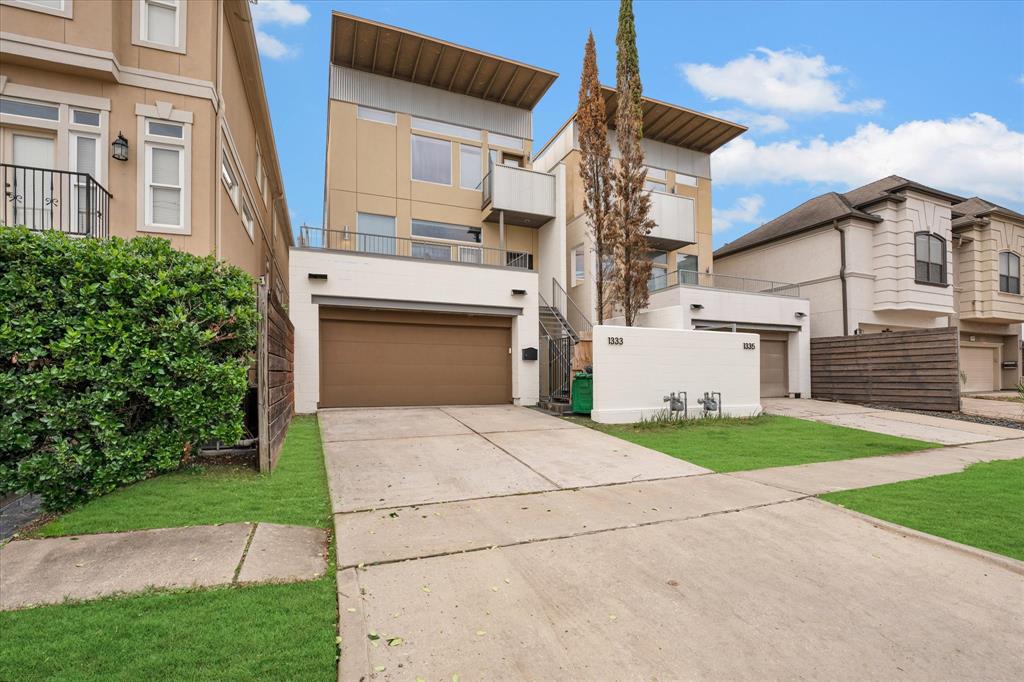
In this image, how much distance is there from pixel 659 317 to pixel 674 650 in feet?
44.4

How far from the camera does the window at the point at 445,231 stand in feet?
49.8

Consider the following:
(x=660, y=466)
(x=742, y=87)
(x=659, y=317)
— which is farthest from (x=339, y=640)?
(x=742, y=87)

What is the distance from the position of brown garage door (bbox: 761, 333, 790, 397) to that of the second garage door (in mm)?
10502

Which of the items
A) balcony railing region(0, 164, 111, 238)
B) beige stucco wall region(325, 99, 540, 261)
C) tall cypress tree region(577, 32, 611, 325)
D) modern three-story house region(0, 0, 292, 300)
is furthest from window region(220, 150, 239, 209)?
tall cypress tree region(577, 32, 611, 325)

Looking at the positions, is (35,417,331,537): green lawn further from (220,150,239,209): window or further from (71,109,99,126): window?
(71,109,99,126): window

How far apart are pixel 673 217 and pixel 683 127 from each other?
162 inches

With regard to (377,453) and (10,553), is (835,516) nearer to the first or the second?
(377,453)

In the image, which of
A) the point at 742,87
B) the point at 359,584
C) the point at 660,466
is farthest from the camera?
the point at 742,87

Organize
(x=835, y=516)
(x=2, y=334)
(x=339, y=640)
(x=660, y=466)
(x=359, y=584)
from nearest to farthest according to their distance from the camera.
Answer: (x=339, y=640), (x=359, y=584), (x=2, y=334), (x=835, y=516), (x=660, y=466)

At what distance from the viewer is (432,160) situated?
609 inches

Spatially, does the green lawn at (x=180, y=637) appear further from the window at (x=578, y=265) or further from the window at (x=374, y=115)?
the window at (x=374, y=115)

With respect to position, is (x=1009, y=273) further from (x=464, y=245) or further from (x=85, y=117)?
(x=85, y=117)

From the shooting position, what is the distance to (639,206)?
1310cm

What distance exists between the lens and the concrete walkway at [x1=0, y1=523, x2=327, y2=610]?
9.34ft
